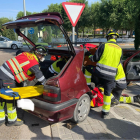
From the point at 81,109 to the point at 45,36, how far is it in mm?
2032

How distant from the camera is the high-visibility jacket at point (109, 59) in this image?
3.07 meters

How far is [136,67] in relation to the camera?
4613 millimetres

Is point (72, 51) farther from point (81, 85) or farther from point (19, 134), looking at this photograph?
point (19, 134)

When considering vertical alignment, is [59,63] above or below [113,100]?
above

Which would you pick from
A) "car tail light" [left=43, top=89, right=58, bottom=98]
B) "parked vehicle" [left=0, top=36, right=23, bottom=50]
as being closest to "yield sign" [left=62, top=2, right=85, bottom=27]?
"car tail light" [left=43, top=89, right=58, bottom=98]

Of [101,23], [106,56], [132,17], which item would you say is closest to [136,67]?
[106,56]

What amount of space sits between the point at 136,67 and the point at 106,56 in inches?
79.6

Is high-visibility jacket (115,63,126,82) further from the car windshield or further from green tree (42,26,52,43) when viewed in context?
green tree (42,26,52,43)

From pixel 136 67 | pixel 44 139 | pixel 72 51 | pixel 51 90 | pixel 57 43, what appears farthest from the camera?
pixel 136 67

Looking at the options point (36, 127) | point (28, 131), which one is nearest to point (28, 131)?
point (28, 131)

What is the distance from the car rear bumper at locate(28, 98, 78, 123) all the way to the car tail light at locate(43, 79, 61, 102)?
12 centimetres

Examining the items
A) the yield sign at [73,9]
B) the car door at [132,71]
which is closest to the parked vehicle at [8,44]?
the yield sign at [73,9]

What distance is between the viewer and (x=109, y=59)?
3.08 metres

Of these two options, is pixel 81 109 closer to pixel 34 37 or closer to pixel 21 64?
pixel 21 64
